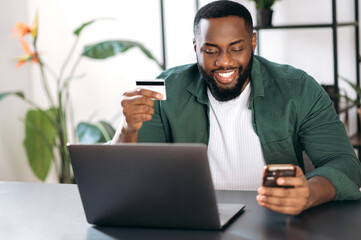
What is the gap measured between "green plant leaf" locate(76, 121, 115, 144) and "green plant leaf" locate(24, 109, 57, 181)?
0.88 feet

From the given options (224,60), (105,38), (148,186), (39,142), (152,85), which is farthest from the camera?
(105,38)

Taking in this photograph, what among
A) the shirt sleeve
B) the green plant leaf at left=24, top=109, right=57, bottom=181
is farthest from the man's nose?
the green plant leaf at left=24, top=109, right=57, bottom=181

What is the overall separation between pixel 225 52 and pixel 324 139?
0.41 m

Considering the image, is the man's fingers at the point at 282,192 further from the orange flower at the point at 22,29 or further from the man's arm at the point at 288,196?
the orange flower at the point at 22,29

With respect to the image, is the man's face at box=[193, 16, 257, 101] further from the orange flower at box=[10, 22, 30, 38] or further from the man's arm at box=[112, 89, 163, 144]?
the orange flower at box=[10, 22, 30, 38]

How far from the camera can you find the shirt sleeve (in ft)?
5.44

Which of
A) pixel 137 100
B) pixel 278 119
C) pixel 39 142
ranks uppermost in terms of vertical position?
pixel 137 100

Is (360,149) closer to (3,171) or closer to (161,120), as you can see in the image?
(161,120)

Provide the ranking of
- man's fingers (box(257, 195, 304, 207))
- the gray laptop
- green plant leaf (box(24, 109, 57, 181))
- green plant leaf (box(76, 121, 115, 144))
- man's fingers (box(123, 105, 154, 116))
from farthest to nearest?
1. green plant leaf (box(24, 109, 57, 181))
2. green plant leaf (box(76, 121, 115, 144))
3. man's fingers (box(123, 105, 154, 116))
4. man's fingers (box(257, 195, 304, 207))
5. the gray laptop

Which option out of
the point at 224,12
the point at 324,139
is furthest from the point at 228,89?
the point at 324,139

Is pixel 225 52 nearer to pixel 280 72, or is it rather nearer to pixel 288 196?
pixel 280 72

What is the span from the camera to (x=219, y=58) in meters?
1.87

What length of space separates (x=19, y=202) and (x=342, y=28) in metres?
2.23

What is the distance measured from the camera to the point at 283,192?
1347 mm
